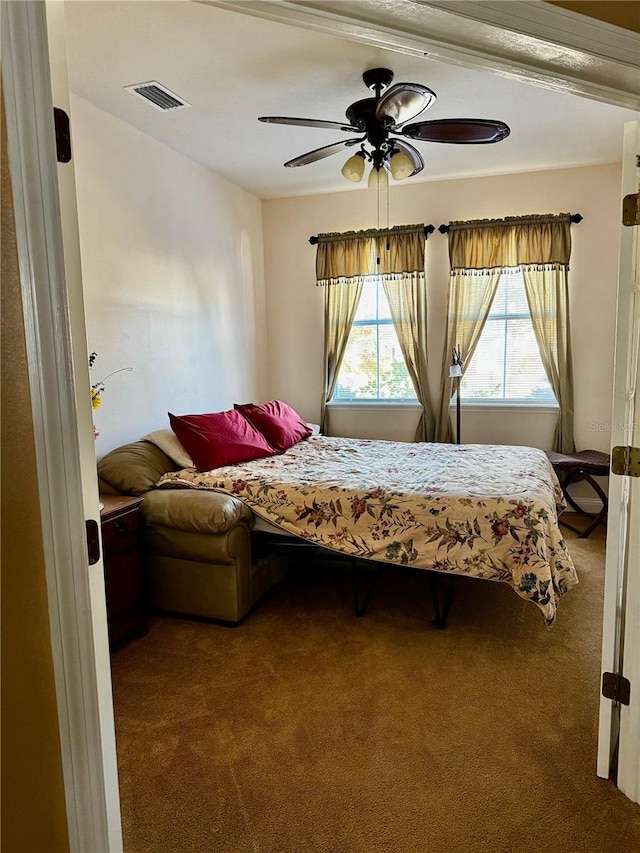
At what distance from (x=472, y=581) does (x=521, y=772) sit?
1.58 metres

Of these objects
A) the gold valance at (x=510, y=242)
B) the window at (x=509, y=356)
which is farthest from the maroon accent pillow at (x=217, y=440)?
the gold valance at (x=510, y=242)

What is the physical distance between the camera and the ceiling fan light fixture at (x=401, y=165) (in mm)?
2896

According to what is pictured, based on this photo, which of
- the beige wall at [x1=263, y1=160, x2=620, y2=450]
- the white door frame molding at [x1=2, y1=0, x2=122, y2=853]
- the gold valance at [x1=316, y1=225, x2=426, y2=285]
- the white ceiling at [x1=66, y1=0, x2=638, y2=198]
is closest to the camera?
the white door frame molding at [x1=2, y1=0, x2=122, y2=853]

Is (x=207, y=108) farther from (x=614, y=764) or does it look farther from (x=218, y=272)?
(x=614, y=764)

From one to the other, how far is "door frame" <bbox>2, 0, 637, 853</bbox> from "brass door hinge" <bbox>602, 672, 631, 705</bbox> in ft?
4.82

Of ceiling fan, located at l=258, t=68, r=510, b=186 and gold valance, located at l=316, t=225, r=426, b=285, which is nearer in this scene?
ceiling fan, located at l=258, t=68, r=510, b=186

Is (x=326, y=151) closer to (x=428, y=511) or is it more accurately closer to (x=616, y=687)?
(x=428, y=511)

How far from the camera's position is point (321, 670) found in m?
2.44

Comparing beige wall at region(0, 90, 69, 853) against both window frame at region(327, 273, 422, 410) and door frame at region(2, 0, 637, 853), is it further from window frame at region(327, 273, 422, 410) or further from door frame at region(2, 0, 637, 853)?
window frame at region(327, 273, 422, 410)

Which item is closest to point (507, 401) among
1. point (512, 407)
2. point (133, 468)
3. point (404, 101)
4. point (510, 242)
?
point (512, 407)

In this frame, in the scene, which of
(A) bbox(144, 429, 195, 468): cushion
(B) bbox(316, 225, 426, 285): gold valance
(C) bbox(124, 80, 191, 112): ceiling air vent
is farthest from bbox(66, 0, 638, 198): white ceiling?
(A) bbox(144, 429, 195, 468): cushion

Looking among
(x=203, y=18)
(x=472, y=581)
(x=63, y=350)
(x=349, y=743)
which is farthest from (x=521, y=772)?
(x=203, y=18)

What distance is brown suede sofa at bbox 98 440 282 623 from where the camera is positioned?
110 inches

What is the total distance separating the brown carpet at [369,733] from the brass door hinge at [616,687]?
0.94 feet
